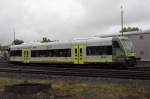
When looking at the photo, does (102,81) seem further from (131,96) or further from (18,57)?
(18,57)

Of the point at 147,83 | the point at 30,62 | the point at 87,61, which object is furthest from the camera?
the point at 30,62

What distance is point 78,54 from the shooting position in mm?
30875

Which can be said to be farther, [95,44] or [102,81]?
[95,44]

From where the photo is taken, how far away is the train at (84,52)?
91.0 feet

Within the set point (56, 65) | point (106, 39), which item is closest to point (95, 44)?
point (106, 39)

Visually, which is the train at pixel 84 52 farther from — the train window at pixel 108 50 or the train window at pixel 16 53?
the train window at pixel 16 53

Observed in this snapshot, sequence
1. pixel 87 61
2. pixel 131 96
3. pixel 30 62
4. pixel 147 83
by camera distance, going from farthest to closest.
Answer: pixel 30 62, pixel 87 61, pixel 147 83, pixel 131 96

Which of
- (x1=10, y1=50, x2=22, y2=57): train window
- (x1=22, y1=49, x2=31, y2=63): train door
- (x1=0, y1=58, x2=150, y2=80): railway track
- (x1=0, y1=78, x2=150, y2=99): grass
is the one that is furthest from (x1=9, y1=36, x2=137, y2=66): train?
(x1=0, y1=78, x2=150, y2=99): grass

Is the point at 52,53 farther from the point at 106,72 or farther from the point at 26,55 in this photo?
the point at 106,72

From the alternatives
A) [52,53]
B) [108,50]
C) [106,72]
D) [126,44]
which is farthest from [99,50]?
[106,72]

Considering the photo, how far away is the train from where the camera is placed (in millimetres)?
27734

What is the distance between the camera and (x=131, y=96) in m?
10.1

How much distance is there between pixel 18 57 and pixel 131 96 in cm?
3138

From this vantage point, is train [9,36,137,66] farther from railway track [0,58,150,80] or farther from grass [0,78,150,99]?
grass [0,78,150,99]
